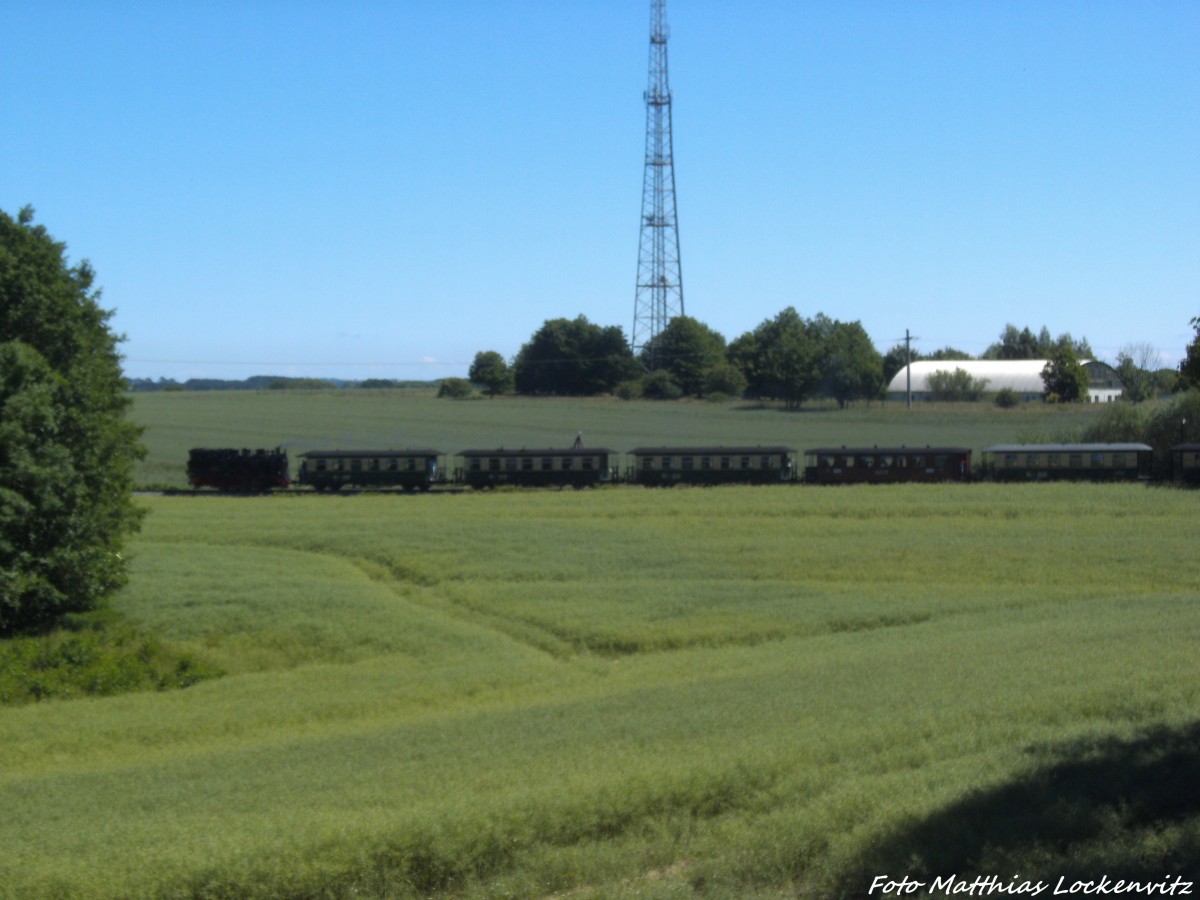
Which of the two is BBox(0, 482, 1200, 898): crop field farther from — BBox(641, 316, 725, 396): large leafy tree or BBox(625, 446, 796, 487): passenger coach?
BBox(641, 316, 725, 396): large leafy tree

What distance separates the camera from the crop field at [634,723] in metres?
8.84

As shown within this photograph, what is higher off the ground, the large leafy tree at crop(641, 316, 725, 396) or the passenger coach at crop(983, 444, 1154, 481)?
the large leafy tree at crop(641, 316, 725, 396)

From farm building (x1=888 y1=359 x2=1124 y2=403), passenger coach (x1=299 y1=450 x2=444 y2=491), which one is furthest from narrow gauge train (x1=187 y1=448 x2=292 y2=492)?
farm building (x1=888 y1=359 x2=1124 y2=403)

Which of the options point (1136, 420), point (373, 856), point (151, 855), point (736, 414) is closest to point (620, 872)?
point (373, 856)

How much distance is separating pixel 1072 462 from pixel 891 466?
9.75m

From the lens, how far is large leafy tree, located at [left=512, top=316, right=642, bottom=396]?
13175 cm

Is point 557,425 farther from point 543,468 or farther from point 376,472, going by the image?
point 376,472

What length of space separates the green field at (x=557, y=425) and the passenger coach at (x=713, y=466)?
14.9 m

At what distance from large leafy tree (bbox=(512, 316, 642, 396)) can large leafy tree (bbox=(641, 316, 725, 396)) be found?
3264 mm

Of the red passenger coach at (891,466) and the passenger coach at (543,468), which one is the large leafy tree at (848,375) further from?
the passenger coach at (543,468)

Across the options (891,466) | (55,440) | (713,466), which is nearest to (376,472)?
(713,466)

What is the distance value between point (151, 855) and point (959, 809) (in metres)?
6.78

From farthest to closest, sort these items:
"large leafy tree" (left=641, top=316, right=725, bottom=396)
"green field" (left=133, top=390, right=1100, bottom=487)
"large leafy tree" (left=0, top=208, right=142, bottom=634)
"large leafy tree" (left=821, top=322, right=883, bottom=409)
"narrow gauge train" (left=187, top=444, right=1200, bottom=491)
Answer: "large leafy tree" (left=641, top=316, right=725, bottom=396) < "large leafy tree" (left=821, top=322, right=883, bottom=409) < "green field" (left=133, top=390, right=1100, bottom=487) < "narrow gauge train" (left=187, top=444, right=1200, bottom=491) < "large leafy tree" (left=0, top=208, right=142, bottom=634)

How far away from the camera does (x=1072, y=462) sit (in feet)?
201
